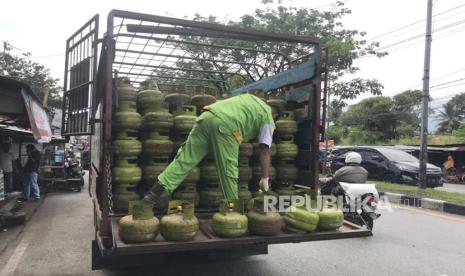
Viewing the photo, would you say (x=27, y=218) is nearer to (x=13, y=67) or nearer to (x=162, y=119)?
(x=162, y=119)

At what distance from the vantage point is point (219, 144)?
3861 millimetres

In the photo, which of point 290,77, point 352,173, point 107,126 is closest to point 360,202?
point 352,173

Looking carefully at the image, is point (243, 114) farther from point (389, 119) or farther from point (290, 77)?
point (389, 119)

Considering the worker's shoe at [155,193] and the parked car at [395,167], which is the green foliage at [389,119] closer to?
the parked car at [395,167]

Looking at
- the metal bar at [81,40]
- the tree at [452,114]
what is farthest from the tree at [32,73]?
the tree at [452,114]

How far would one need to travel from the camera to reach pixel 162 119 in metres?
4.16

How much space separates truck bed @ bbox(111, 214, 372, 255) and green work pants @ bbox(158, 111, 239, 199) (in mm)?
452

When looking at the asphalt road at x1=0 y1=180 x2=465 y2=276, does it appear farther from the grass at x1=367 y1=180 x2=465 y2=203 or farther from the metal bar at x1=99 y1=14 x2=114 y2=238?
the grass at x1=367 y1=180 x2=465 y2=203

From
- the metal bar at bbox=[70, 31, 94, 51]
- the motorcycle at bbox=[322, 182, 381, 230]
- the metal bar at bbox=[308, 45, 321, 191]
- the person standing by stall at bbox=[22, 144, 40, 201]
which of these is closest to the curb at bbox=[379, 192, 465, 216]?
the motorcycle at bbox=[322, 182, 381, 230]

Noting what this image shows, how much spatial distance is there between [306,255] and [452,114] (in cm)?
4816

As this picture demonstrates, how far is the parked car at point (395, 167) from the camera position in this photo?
559 inches

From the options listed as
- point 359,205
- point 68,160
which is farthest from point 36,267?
point 68,160

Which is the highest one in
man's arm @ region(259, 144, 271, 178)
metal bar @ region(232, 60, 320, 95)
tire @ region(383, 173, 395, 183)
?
metal bar @ region(232, 60, 320, 95)

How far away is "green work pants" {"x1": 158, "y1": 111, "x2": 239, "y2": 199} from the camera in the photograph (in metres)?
3.85
